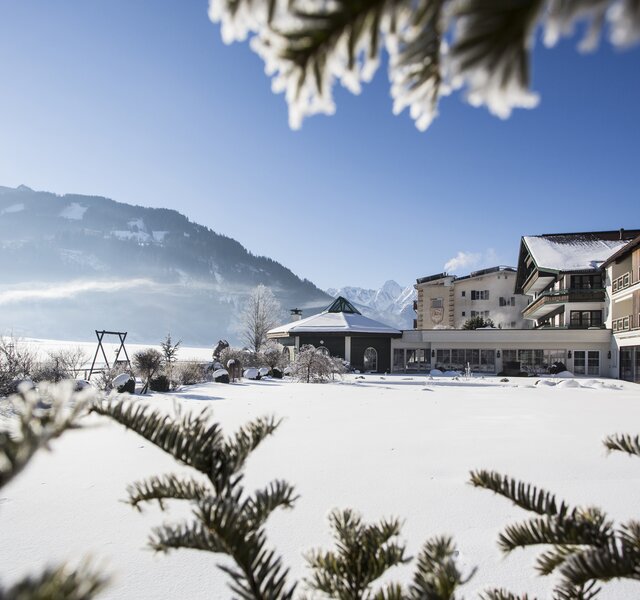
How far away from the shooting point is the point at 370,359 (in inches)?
1394

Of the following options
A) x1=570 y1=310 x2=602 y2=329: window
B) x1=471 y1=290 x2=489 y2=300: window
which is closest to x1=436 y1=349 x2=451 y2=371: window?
x1=570 y1=310 x2=602 y2=329: window

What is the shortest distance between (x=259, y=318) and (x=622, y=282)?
3549 centimetres

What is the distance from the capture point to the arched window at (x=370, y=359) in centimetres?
3506

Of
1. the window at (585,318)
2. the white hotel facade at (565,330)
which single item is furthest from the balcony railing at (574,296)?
the window at (585,318)

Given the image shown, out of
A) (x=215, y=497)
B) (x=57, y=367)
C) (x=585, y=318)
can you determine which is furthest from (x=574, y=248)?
(x=215, y=497)

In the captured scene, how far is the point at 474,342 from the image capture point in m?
34.3

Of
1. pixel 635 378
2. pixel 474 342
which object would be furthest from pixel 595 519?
pixel 474 342

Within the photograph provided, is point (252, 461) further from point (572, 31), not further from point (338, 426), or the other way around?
point (572, 31)

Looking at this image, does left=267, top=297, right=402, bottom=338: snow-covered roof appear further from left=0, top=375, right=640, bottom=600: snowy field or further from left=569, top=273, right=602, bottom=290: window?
left=0, top=375, right=640, bottom=600: snowy field

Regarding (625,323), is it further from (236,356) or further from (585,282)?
(236,356)

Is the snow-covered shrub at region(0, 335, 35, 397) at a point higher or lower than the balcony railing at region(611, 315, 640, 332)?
lower

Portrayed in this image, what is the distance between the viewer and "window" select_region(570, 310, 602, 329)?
3244cm

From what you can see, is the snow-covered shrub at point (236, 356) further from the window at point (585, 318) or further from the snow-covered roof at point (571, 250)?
the window at point (585, 318)

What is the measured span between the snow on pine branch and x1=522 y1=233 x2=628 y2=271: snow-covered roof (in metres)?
36.5
